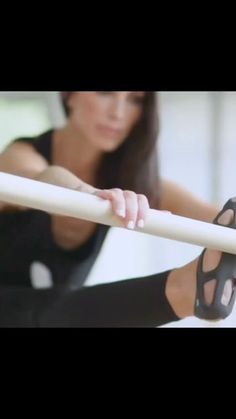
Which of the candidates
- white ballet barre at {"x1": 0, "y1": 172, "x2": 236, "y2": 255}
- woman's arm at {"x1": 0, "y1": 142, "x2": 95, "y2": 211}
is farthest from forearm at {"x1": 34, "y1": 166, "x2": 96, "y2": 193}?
white ballet barre at {"x1": 0, "y1": 172, "x2": 236, "y2": 255}

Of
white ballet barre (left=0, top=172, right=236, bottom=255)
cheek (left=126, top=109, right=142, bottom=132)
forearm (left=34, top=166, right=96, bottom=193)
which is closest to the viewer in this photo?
white ballet barre (left=0, top=172, right=236, bottom=255)

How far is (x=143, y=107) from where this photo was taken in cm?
102

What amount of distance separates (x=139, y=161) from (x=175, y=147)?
6 centimetres

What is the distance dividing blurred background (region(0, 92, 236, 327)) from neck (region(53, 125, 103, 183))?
24 mm

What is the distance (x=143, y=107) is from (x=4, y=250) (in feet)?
1.03

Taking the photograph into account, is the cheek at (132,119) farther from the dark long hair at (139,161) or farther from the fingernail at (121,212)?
the fingernail at (121,212)

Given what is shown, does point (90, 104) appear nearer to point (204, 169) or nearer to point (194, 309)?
point (204, 169)

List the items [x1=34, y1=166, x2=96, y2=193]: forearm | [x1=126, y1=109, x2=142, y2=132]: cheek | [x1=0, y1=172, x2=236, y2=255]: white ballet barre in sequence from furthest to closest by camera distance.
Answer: [x1=126, y1=109, x2=142, y2=132]: cheek < [x1=34, y1=166, x2=96, y2=193]: forearm < [x1=0, y1=172, x2=236, y2=255]: white ballet barre

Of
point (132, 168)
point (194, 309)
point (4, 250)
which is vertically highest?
point (132, 168)

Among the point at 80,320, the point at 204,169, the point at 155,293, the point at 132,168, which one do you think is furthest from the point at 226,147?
the point at 80,320

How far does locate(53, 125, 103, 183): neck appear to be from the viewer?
3.34 feet

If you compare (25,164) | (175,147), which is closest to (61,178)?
(25,164)

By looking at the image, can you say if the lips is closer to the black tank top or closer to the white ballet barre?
the black tank top

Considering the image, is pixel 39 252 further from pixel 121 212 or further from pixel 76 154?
pixel 121 212
